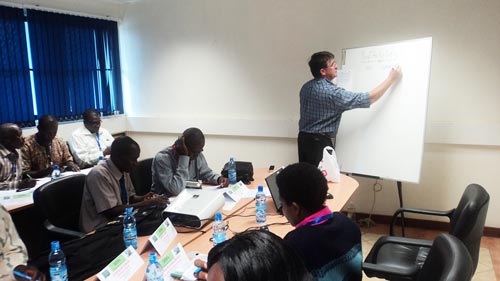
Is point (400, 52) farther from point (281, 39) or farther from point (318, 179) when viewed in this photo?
point (318, 179)

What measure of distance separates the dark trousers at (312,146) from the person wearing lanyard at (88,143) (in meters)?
2.20

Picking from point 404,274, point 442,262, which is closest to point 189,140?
point 404,274

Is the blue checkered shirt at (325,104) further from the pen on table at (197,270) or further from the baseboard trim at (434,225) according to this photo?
the pen on table at (197,270)

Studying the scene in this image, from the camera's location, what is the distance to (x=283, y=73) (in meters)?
4.06

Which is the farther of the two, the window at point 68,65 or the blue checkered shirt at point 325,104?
the window at point 68,65

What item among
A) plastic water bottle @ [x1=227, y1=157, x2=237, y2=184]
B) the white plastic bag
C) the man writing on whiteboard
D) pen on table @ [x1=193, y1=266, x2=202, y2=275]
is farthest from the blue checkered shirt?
pen on table @ [x1=193, y1=266, x2=202, y2=275]

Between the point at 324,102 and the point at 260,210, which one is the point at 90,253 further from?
the point at 324,102

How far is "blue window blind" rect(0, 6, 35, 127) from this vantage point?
371cm

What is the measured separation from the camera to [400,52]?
9.93 ft

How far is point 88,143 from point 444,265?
383cm

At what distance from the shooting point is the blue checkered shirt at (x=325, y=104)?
3094 millimetres

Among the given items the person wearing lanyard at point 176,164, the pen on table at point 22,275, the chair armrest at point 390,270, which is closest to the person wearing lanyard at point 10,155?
Answer: the person wearing lanyard at point 176,164

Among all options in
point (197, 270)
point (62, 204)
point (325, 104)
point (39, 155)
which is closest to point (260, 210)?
point (197, 270)

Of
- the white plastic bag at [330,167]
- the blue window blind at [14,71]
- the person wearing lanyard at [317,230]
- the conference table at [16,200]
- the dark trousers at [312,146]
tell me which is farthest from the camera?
the blue window blind at [14,71]
